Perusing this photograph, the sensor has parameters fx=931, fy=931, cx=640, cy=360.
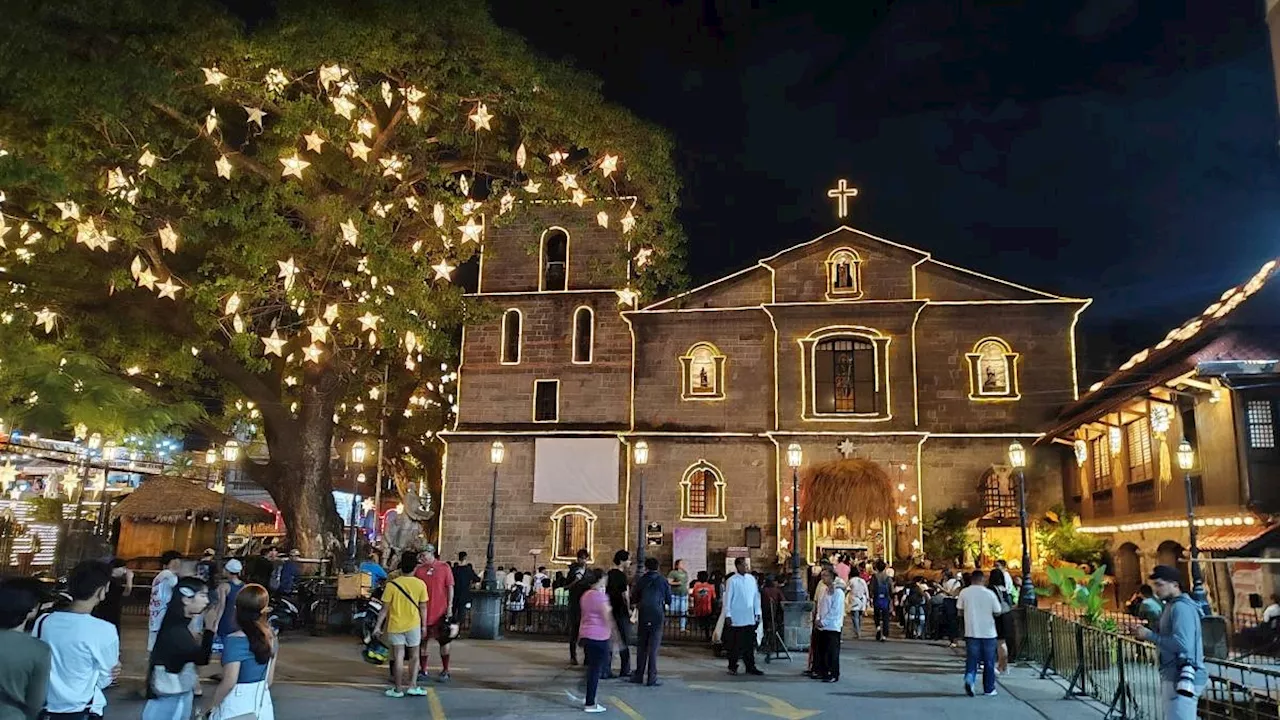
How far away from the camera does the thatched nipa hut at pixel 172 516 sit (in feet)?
80.7

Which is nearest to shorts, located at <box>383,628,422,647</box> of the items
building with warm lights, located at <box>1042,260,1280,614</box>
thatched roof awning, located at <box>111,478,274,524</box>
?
building with warm lights, located at <box>1042,260,1280,614</box>

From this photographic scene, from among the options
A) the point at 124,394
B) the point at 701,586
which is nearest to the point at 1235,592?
the point at 701,586

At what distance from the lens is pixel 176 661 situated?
6117 millimetres

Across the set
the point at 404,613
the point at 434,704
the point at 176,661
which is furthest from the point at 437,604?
the point at 176,661

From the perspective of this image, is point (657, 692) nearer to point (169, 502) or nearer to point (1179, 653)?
point (1179, 653)

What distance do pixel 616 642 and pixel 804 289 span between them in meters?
21.3

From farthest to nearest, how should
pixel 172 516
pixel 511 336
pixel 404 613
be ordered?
pixel 511 336 < pixel 172 516 < pixel 404 613

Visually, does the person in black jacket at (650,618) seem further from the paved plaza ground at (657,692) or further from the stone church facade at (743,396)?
the stone church facade at (743,396)

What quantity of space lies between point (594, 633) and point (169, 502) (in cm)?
1879

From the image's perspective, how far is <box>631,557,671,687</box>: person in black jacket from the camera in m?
11.7

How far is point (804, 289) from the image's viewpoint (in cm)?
3114

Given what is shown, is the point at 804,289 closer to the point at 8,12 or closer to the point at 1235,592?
the point at 1235,592

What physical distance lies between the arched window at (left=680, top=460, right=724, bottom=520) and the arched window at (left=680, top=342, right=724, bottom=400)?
234cm

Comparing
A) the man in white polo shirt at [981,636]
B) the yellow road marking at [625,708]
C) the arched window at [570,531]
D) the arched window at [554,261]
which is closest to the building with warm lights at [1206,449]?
the man in white polo shirt at [981,636]
